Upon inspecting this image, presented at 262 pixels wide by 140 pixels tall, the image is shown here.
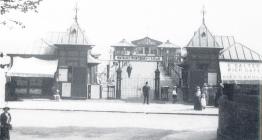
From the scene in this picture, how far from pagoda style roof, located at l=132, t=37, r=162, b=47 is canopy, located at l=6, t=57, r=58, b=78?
49.2m

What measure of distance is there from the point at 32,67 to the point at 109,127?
1735cm

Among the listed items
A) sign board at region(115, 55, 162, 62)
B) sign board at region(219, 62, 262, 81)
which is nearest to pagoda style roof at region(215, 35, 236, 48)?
sign board at region(219, 62, 262, 81)

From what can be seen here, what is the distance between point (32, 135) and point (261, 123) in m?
8.36

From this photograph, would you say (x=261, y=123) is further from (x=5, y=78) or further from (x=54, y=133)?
(x=5, y=78)

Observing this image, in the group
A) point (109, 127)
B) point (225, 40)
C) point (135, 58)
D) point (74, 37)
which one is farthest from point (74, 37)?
point (109, 127)

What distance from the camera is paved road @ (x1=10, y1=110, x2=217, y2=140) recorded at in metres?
15.8

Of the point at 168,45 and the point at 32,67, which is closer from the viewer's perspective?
the point at 32,67

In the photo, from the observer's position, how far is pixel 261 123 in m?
10.8

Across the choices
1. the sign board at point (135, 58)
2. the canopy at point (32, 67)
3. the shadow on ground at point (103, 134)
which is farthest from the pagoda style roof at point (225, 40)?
the shadow on ground at point (103, 134)

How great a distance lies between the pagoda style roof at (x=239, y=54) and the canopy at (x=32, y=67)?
13.1 metres

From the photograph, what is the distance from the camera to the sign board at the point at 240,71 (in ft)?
109

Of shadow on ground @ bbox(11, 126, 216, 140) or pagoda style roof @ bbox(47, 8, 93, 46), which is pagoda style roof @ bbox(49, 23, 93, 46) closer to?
pagoda style roof @ bbox(47, 8, 93, 46)

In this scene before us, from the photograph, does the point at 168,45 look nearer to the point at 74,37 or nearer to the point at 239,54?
the point at 239,54

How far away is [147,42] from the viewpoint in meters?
83.8
